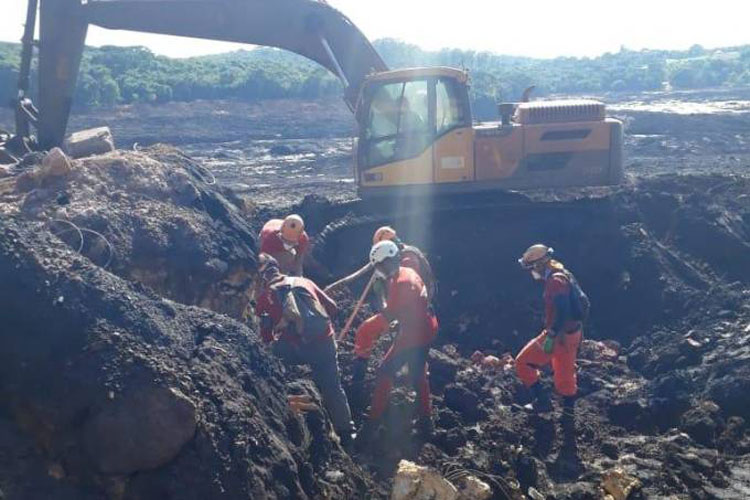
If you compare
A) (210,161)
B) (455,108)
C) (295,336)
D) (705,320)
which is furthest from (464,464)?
(210,161)

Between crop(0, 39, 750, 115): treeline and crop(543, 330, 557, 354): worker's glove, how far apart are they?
906 inches

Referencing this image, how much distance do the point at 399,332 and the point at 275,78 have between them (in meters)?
28.6

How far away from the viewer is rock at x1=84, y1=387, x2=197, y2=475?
17.4 feet

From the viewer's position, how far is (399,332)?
7.81 m

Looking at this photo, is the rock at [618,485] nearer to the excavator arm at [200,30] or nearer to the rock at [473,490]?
the rock at [473,490]

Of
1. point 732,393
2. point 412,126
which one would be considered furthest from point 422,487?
point 412,126

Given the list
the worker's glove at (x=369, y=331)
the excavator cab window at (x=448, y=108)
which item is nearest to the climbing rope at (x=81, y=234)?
the worker's glove at (x=369, y=331)

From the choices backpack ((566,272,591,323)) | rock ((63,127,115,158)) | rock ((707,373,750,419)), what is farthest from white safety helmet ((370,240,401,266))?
rock ((63,127,115,158))

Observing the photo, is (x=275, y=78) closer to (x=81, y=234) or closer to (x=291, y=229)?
(x=291, y=229)

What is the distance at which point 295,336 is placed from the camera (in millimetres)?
7621

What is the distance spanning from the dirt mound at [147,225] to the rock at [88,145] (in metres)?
1.22

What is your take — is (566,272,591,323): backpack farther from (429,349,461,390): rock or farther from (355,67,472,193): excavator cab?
(355,67,472,193): excavator cab

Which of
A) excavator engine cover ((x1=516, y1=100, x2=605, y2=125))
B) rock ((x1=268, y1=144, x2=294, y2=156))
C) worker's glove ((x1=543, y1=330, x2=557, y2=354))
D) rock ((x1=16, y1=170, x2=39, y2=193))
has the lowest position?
worker's glove ((x1=543, y1=330, x2=557, y2=354))

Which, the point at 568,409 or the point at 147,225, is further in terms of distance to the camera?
the point at 147,225
